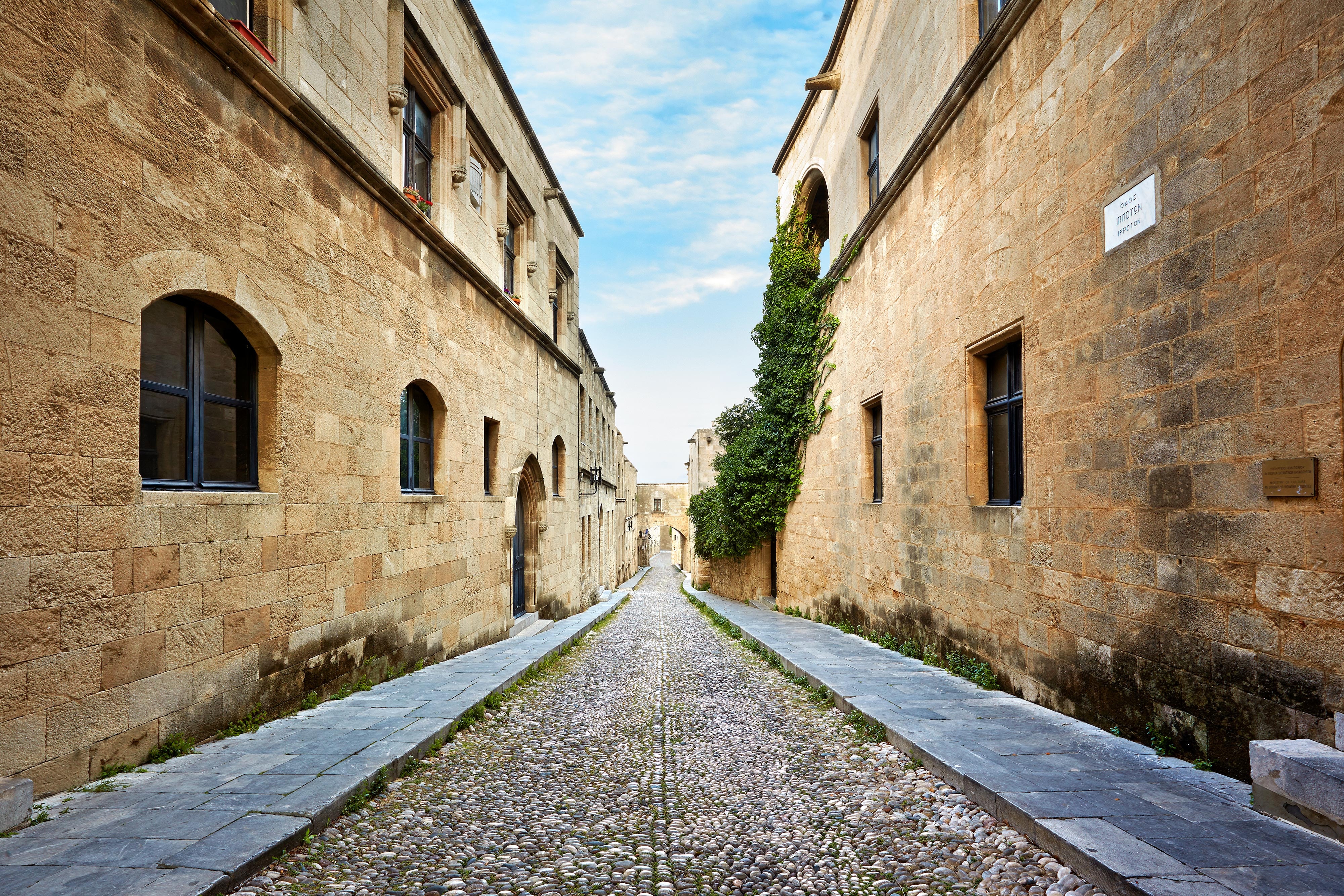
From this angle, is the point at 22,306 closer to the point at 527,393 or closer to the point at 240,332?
the point at 240,332

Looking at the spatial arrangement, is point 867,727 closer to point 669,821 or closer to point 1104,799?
point 1104,799

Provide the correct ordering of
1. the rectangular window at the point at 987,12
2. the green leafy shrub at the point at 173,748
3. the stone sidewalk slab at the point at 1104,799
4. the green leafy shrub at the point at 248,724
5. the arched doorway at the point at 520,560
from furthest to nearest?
the arched doorway at the point at 520,560
the rectangular window at the point at 987,12
the green leafy shrub at the point at 248,724
the green leafy shrub at the point at 173,748
the stone sidewalk slab at the point at 1104,799

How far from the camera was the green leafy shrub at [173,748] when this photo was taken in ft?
12.1

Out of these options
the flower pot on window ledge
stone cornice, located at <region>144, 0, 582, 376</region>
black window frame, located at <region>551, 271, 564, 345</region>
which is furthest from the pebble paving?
black window frame, located at <region>551, 271, 564, 345</region>

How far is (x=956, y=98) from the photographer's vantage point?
21.2 ft

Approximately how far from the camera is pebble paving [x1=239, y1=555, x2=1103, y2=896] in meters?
2.83

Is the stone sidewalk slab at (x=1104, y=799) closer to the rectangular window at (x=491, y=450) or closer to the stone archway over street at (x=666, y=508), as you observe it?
the rectangular window at (x=491, y=450)

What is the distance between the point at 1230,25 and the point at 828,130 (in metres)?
9.70

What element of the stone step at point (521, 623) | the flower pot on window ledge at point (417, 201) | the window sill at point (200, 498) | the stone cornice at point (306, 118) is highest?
the flower pot on window ledge at point (417, 201)

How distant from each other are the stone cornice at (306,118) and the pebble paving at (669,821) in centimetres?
451

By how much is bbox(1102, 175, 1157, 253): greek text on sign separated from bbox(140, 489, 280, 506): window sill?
5750 millimetres

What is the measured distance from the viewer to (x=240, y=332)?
4707 millimetres

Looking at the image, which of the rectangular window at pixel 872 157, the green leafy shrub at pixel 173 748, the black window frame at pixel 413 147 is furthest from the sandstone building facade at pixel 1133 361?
the black window frame at pixel 413 147

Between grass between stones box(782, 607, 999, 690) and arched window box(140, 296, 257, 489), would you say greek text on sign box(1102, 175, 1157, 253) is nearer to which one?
grass between stones box(782, 607, 999, 690)
